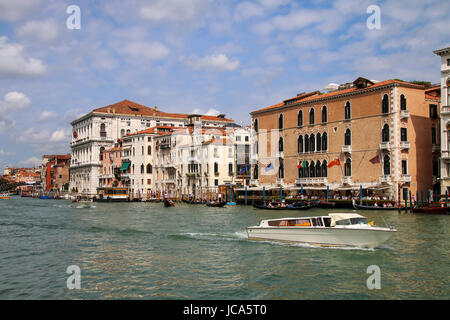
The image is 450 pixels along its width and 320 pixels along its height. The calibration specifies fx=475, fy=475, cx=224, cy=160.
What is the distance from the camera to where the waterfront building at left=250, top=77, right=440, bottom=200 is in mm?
35625

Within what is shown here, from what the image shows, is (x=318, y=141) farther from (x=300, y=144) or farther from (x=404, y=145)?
(x=404, y=145)

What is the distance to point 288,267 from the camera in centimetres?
1288

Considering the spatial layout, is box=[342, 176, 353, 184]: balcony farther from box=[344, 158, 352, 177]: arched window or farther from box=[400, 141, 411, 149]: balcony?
box=[400, 141, 411, 149]: balcony

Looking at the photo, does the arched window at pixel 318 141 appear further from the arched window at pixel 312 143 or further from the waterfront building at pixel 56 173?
the waterfront building at pixel 56 173

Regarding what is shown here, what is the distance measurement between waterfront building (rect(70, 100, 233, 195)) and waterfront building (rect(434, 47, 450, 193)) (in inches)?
1948

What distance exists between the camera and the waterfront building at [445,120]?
33.0 m

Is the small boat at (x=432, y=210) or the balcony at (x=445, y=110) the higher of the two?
the balcony at (x=445, y=110)

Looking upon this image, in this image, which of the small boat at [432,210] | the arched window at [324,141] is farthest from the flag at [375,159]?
the small boat at [432,210]

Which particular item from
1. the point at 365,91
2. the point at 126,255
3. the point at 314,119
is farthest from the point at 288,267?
the point at 314,119

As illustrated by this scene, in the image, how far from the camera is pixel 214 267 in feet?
42.5

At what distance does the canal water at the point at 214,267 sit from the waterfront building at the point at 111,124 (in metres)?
62.1

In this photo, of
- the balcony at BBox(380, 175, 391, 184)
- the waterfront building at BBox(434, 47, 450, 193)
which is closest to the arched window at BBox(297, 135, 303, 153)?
the balcony at BBox(380, 175, 391, 184)

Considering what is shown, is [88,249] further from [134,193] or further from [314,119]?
[134,193]
